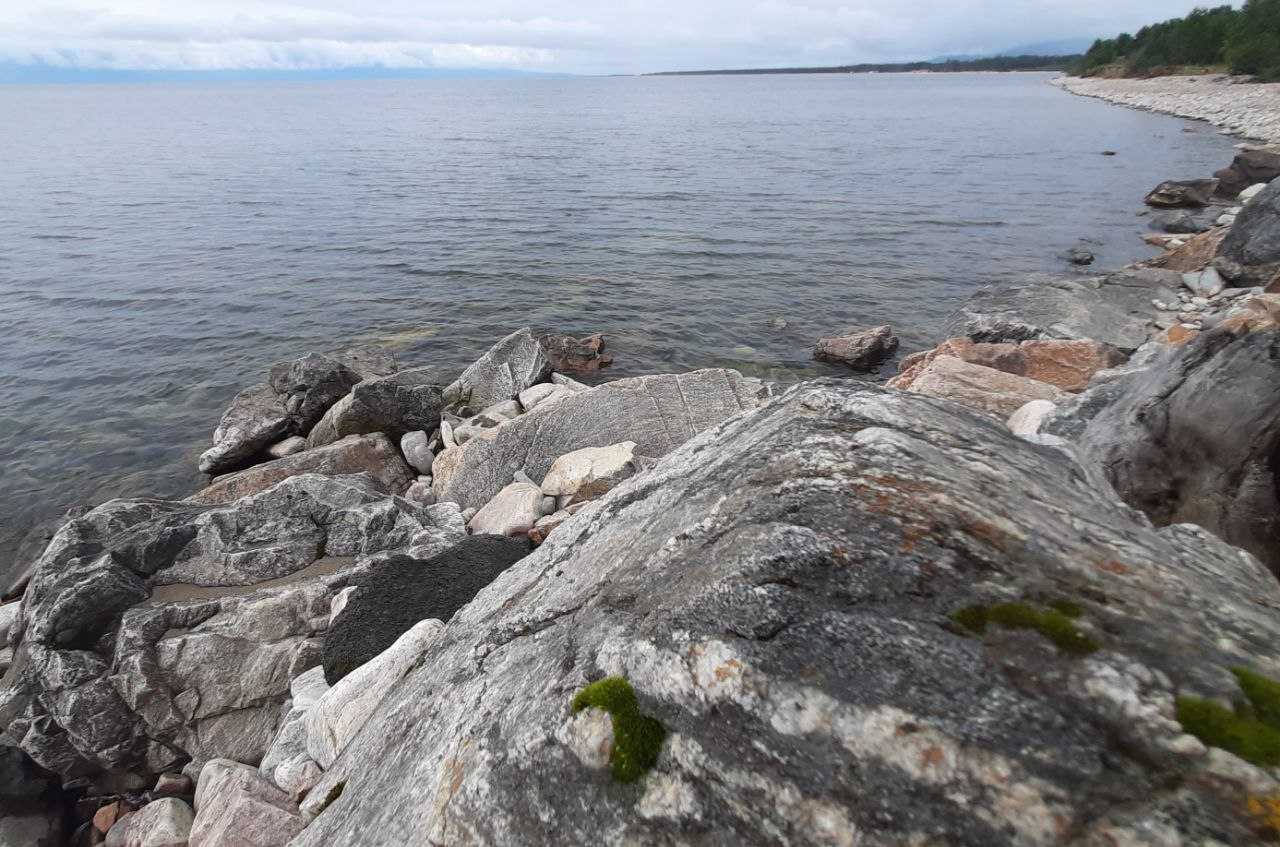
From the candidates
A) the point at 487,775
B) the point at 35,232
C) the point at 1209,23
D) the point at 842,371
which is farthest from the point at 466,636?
the point at 1209,23

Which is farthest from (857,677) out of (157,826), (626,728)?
(157,826)

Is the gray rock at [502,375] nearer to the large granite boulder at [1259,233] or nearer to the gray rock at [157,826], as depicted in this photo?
the gray rock at [157,826]

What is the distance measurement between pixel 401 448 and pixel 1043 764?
49.3ft

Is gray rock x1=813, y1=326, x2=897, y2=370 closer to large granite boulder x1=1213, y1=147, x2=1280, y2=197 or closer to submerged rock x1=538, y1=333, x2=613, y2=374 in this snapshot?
submerged rock x1=538, y1=333, x2=613, y2=374

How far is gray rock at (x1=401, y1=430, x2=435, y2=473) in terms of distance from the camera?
15.3m

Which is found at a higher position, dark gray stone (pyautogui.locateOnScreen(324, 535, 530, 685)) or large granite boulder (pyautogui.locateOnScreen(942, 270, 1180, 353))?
dark gray stone (pyautogui.locateOnScreen(324, 535, 530, 685))

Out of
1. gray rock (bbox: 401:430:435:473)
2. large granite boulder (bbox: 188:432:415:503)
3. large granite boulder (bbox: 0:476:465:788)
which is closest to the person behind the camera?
large granite boulder (bbox: 0:476:465:788)

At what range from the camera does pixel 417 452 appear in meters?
15.4

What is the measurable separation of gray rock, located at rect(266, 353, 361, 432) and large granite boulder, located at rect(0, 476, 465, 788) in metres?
7.65

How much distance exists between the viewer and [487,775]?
347 centimetres

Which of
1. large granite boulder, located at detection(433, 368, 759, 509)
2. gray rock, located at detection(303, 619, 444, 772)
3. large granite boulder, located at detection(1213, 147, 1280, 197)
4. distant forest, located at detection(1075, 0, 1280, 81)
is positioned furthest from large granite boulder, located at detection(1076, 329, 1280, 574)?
distant forest, located at detection(1075, 0, 1280, 81)

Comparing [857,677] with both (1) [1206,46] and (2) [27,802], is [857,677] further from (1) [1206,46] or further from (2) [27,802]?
(1) [1206,46]

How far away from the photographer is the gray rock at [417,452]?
15336 millimetres

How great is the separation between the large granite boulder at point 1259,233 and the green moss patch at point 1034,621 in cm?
2275
